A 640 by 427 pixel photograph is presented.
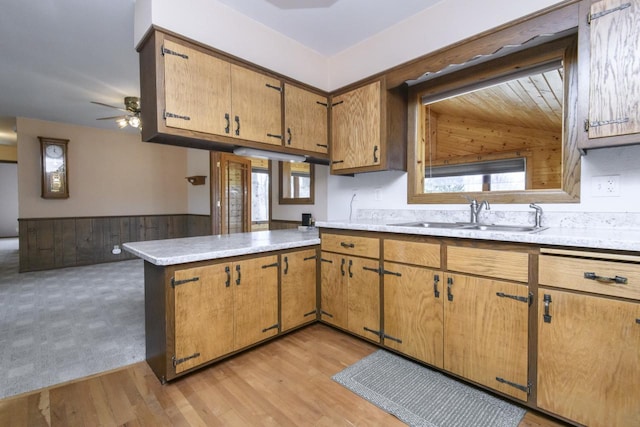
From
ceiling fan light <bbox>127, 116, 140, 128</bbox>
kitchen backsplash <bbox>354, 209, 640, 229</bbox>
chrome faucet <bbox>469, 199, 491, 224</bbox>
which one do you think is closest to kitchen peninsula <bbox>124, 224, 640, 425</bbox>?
kitchen backsplash <bbox>354, 209, 640, 229</bbox>

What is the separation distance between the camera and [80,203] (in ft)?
17.6

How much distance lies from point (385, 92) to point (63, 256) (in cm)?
606

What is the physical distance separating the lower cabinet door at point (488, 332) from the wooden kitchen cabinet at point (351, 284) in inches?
21.8

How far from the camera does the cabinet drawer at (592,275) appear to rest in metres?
1.22

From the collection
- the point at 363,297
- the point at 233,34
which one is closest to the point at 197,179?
the point at 233,34

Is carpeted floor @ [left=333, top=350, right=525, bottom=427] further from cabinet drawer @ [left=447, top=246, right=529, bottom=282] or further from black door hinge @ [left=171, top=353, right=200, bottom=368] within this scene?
black door hinge @ [left=171, top=353, right=200, bottom=368]

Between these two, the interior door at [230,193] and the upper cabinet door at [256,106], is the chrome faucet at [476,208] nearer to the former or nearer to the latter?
the upper cabinet door at [256,106]

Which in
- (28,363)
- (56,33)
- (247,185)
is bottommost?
(28,363)

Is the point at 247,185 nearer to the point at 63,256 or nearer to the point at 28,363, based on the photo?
the point at 63,256

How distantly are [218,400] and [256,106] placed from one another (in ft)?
6.78

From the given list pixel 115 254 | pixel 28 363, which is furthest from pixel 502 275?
pixel 115 254

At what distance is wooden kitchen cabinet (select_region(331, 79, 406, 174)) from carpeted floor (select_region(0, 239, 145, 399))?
7.67 feet

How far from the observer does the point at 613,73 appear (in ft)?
4.77

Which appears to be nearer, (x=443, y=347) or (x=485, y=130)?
(x=443, y=347)
